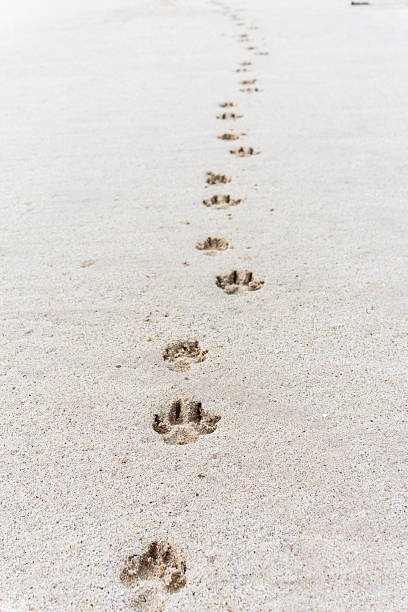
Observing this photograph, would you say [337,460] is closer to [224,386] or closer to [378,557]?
[378,557]

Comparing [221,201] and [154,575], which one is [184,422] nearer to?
[154,575]

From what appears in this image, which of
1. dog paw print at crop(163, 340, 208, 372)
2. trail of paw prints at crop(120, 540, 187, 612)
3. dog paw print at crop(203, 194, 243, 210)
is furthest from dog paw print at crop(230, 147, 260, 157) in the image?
trail of paw prints at crop(120, 540, 187, 612)

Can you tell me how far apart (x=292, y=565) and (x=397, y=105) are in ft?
12.0

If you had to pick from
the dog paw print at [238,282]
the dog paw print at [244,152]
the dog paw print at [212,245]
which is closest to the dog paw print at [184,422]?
the dog paw print at [238,282]

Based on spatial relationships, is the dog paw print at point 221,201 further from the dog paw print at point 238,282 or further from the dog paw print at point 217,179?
the dog paw print at point 238,282

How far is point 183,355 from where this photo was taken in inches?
71.6

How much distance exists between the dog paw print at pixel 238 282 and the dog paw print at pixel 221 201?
0.64m

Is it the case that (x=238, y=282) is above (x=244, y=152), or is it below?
below

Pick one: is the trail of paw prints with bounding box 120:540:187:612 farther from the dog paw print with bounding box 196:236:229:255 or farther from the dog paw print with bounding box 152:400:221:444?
the dog paw print with bounding box 196:236:229:255

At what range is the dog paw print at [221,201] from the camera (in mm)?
2761

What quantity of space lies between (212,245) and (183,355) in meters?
0.78

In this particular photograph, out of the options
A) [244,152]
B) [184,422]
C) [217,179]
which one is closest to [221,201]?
[217,179]

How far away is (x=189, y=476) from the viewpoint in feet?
4.56

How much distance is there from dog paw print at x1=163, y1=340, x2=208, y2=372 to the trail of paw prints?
25.4 inches
